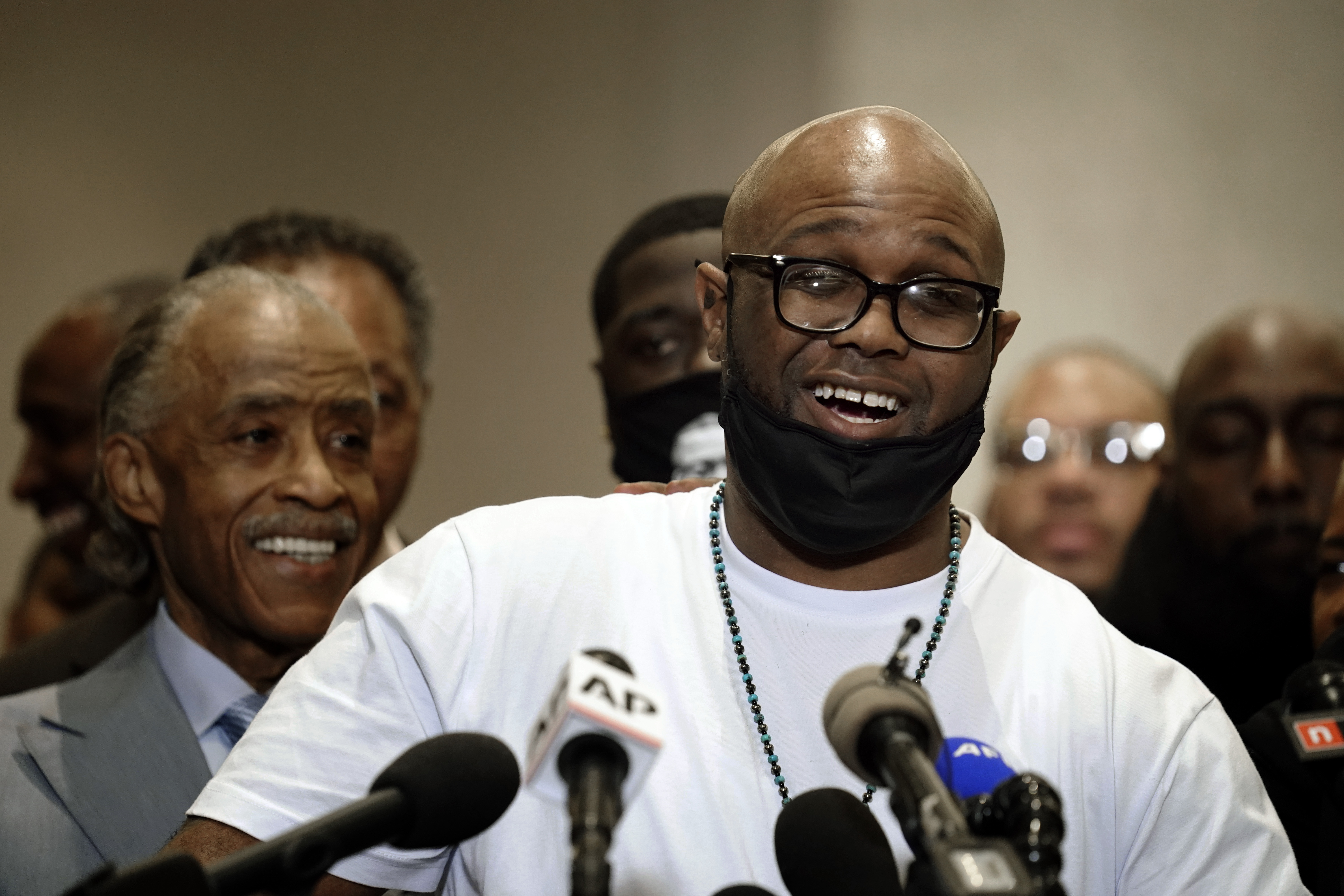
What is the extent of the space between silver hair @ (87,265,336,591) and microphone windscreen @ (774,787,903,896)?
2.18 meters

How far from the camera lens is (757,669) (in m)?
2.16

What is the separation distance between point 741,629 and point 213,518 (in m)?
1.41

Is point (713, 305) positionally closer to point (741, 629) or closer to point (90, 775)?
point (741, 629)

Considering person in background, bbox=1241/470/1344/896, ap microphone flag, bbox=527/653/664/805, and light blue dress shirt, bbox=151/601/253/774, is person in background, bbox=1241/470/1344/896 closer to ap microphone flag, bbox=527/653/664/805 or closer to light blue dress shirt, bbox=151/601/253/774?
ap microphone flag, bbox=527/653/664/805

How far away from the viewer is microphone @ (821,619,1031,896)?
3.57 ft

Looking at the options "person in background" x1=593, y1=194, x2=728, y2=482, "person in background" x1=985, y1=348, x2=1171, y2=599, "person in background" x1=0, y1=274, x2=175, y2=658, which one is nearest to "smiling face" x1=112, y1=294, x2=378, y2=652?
"person in background" x1=593, y1=194, x2=728, y2=482

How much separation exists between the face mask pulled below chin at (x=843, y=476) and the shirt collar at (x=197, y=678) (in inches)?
56.7

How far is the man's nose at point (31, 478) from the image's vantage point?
16.5 feet

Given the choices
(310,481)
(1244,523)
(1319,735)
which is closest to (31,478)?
(310,481)

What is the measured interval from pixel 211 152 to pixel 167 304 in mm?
3313

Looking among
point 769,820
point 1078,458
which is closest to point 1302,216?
point 1078,458

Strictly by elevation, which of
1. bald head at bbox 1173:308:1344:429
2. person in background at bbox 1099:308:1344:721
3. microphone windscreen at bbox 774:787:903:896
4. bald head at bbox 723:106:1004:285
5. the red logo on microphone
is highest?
bald head at bbox 723:106:1004:285

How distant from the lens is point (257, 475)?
3027 millimetres

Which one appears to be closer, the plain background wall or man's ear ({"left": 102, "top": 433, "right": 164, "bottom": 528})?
man's ear ({"left": 102, "top": 433, "right": 164, "bottom": 528})
